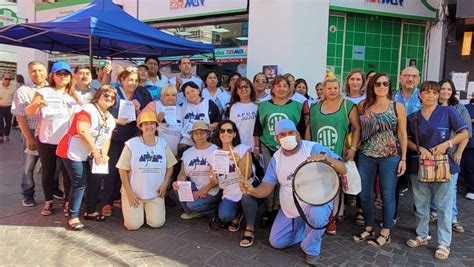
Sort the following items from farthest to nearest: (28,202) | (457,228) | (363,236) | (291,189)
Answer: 1. (28,202)
2. (457,228)
3. (363,236)
4. (291,189)

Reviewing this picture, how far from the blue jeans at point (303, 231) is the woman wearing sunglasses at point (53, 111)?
8.76 ft

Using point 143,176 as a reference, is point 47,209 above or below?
below

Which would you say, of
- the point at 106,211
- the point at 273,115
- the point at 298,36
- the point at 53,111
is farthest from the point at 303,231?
the point at 298,36

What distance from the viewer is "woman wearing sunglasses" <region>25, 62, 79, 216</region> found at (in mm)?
4402

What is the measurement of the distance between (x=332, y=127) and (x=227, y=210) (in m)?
1.53

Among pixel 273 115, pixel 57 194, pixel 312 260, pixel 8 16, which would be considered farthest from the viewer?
pixel 8 16

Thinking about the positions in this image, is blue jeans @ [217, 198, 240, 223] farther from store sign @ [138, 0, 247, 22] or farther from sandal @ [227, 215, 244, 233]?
store sign @ [138, 0, 247, 22]

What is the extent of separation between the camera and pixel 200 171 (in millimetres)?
4637

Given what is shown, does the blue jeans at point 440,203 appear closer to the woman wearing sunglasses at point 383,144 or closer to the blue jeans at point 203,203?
the woman wearing sunglasses at point 383,144

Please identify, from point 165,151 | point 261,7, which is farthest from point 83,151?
Result: point 261,7

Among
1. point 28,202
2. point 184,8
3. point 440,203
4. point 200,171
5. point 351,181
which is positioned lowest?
point 28,202

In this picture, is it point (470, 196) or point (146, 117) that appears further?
point (470, 196)

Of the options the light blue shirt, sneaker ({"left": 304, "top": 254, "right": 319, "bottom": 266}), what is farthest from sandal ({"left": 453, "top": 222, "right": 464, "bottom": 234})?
sneaker ({"left": 304, "top": 254, "right": 319, "bottom": 266})

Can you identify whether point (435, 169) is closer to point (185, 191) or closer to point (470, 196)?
point (185, 191)
